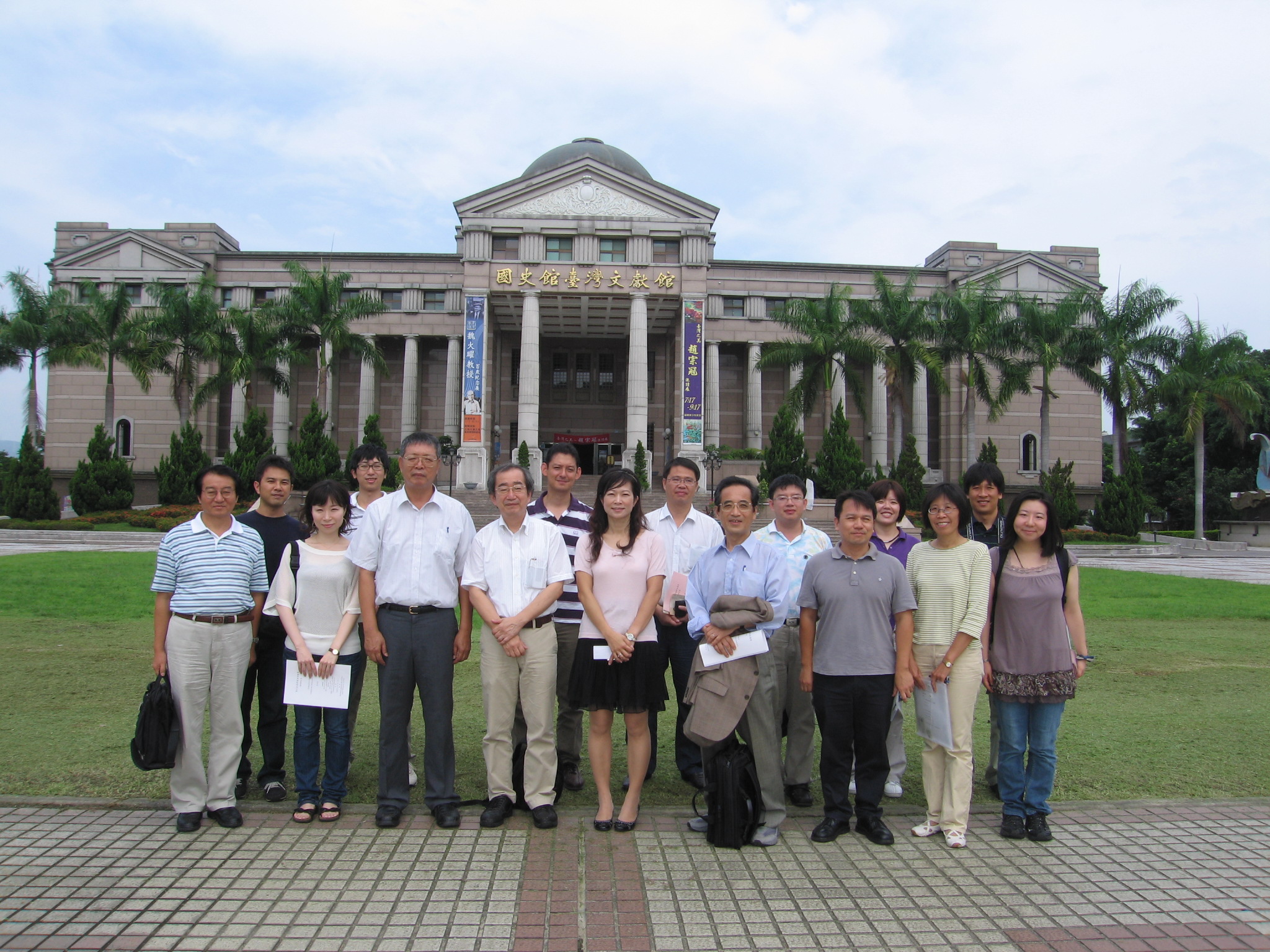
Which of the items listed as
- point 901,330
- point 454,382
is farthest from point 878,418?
point 454,382

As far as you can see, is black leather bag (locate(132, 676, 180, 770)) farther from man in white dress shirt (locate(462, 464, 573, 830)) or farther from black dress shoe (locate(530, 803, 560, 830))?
black dress shoe (locate(530, 803, 560, 830))

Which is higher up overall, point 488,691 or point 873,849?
point 488,691

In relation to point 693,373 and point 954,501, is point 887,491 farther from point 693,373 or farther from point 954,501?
point 693,373

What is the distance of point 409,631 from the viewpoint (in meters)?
4.76

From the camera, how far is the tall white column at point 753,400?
37.4m

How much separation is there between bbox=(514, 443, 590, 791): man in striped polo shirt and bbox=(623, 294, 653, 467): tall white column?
27697mm

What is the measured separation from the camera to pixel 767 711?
15.1 ft

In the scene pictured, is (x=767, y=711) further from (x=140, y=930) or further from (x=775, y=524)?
(x=140, y=930)

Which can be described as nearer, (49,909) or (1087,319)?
(49,909)

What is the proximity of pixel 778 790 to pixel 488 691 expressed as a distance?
170 centimetres

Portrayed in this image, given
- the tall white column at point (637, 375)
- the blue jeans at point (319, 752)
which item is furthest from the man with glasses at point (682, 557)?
the tall white column at point (637, 375)

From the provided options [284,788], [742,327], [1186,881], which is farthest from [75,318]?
[1186,881]

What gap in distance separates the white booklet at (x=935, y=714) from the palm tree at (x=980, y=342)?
2633cm

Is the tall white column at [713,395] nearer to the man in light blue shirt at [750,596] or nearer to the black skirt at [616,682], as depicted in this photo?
the man in light blue shirt at [750,596]
